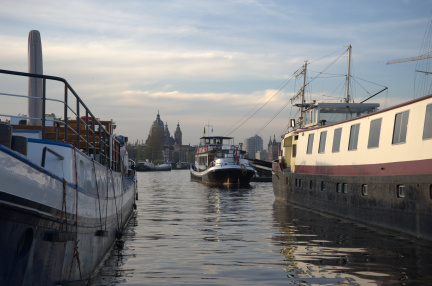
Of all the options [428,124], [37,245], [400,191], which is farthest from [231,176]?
[37,245]

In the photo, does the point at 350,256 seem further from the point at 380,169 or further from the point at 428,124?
the point at 380,169

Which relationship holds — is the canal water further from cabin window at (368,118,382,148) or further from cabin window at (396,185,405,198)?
cabin window at (368,118,382,148)

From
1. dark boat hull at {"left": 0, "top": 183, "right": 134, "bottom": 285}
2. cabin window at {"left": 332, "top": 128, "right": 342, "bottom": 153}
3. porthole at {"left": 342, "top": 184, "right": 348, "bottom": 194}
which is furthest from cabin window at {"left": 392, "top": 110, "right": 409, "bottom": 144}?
dark boat hull at {"left": 0, "top": 183, "right": 134, "bottom": 285}

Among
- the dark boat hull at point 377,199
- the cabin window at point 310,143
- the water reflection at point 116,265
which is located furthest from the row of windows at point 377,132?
the water reflection at point 116,265

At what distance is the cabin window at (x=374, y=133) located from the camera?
18.2 metres

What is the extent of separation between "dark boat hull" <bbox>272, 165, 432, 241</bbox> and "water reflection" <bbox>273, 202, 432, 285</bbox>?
0.47 meters

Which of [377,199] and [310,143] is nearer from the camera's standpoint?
[377,199]

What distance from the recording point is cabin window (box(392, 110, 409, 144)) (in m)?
16.1

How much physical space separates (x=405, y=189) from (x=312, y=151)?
10751 mm

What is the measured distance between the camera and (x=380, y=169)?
17422mm

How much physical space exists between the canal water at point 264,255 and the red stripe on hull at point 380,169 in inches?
79.3

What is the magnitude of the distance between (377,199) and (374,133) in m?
2.60

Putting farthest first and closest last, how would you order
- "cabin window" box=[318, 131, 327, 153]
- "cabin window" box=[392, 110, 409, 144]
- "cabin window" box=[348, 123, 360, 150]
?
"cabin window" box=[318, 131, 327, 153] → "cabin window" box=[348, 123, 360, 150] → "cabin window" box=[392, 110, 409, 144]

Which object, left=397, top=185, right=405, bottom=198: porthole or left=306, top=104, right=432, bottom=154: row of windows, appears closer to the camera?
left=306, top=104, right=432, bottom=154: row of windows
